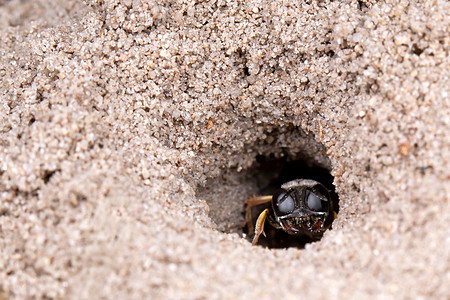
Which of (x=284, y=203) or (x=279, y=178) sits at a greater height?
(x=279, y=178)

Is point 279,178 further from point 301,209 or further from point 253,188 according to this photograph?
point 301,209

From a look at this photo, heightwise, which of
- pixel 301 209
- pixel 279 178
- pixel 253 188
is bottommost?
pixel 301 209

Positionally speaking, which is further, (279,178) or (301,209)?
(279,178)

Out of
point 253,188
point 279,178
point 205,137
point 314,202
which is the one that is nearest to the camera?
point 205,137

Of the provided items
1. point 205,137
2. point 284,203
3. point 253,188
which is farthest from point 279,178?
point 205,137

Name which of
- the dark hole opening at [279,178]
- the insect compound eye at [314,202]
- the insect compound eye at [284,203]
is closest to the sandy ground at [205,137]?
the insect compound eye at [314,202]

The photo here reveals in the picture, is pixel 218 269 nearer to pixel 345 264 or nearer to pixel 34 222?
pixel 345 264
